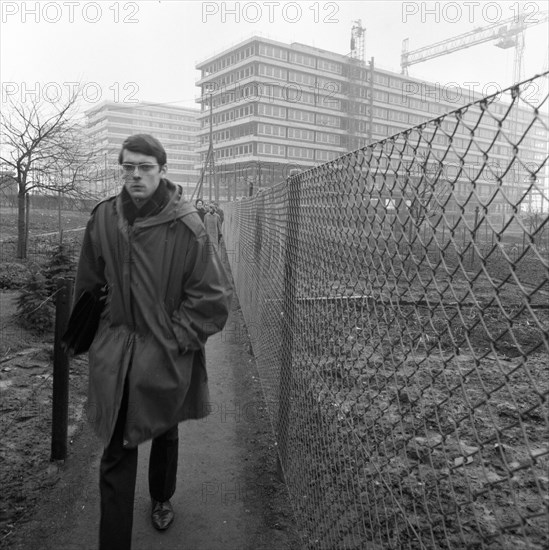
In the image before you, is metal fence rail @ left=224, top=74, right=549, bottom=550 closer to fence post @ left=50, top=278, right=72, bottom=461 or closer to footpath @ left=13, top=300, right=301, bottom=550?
footpath @ left=13, top=300, right=301, bottom=550

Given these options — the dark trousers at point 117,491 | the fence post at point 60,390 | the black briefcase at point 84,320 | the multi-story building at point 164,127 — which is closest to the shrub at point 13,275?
the fence post at point 60,390

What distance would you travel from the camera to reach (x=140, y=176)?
8.63 feet

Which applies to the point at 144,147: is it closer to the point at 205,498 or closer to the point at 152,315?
the point at 152,315

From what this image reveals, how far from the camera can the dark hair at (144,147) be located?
2.65 metres

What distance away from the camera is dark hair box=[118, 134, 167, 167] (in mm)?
2650

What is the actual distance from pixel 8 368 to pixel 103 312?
3.44 m

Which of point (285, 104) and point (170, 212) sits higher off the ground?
point (285, 104)

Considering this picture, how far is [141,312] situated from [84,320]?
1.37ft

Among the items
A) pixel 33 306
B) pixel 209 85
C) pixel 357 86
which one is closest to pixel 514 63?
pixel 357 86

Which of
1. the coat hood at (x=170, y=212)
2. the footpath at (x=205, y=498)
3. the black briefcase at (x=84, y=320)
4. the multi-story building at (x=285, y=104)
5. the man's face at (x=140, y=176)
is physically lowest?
the footpath at (x=205, y=498)

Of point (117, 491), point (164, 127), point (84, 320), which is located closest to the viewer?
point (117, 491)

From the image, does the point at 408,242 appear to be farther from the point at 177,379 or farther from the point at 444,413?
the point at 444,413

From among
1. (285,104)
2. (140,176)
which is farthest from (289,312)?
(285,104)

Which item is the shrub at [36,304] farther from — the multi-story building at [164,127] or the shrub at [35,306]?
the multi-story building at [164,127]
